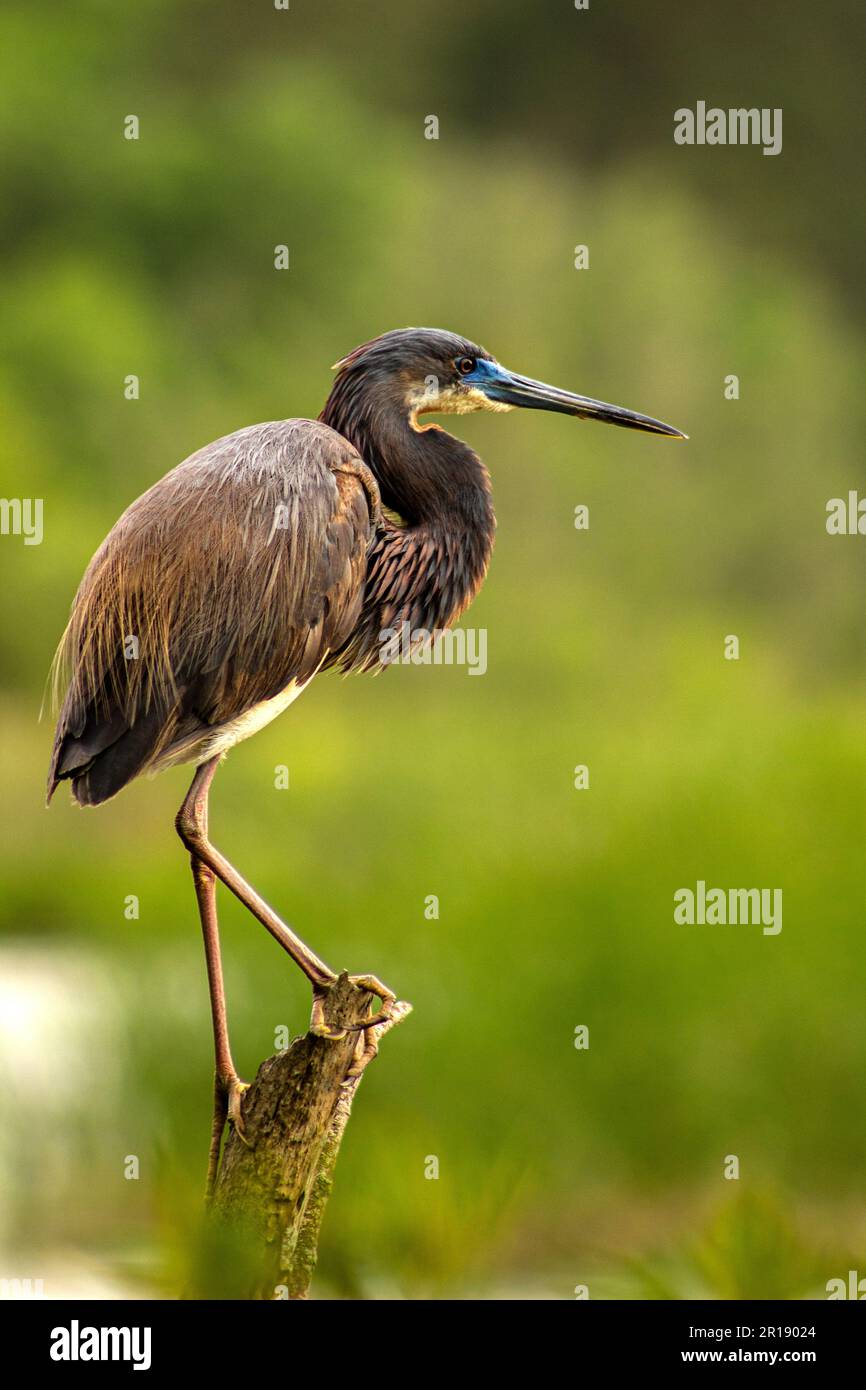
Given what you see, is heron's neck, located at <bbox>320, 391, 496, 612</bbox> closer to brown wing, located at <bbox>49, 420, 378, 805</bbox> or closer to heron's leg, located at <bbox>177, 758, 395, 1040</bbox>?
brown wing, located at <bbox>49, 420, 378, 805</bbox>

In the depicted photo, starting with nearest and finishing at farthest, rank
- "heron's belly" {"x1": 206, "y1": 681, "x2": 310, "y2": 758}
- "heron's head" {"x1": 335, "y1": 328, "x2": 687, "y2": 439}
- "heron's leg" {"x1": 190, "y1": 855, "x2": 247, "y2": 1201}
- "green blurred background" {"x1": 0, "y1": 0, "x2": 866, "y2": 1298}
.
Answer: "heron's leg" {"x1": 190, "y1": 855, "x2": 247, "y2": 1201}, "heron's belly" {"x1": 206, "y1": 681, "x2": 310, "y2": 758}, "heron's head" {"x1": 335, "y1": 328, "x2": 687, "y2": 439}, "green blurred background" {"x1": 0, "y1": 0, "x2": 866, "y2": 1298}

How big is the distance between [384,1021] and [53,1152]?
99.3 inches

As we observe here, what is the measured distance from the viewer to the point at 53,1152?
4.88 meters

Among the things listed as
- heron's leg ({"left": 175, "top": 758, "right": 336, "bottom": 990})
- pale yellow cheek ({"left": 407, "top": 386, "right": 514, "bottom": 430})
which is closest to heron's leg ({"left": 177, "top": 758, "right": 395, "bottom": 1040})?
heron's leg ({"left": 175, "top": 758, "right": 336, "bottom": 990})

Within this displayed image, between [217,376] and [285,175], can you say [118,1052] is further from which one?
[285,175]

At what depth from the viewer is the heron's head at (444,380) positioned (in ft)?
9.80

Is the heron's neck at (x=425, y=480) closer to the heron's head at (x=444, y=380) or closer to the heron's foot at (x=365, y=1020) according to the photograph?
the heron's head at (x=444, y=380)

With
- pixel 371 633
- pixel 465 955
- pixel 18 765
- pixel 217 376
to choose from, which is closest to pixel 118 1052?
pixel 465 955

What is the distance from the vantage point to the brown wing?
2779 mm

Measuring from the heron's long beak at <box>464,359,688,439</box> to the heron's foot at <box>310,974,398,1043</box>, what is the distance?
99cm

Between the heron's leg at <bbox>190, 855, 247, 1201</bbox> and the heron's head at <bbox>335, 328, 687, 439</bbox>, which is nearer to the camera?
the heron's leg at <bbox>190, 855, 247, 1201</bbox>

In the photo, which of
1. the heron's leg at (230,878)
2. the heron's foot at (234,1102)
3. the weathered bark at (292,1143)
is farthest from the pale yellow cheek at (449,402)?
the heron's foot at (234,1102)

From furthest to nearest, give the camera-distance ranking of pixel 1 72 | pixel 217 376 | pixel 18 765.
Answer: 1. pixel 1 72
2. pixel 217 376
3. pixel 18 765
